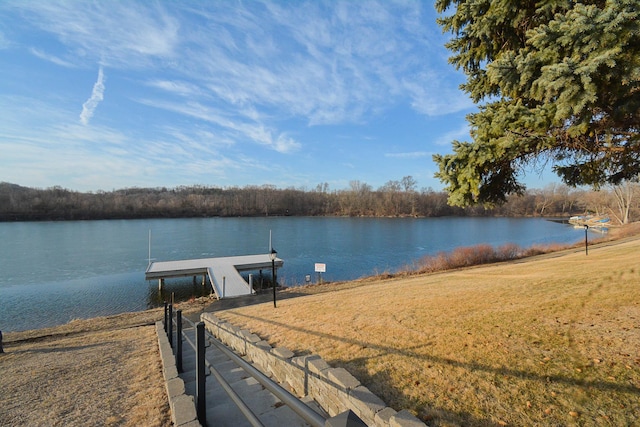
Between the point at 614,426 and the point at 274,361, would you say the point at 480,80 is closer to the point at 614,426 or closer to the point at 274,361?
the point at 614,426

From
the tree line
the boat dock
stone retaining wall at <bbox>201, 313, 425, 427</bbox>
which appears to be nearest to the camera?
stone retaining wall at <bbox>201, 313, 425, 427</bbox>

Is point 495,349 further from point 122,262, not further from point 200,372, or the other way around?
point 122,262

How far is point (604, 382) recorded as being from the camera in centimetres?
312

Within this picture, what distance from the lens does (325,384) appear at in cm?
329

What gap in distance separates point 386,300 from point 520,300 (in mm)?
2900

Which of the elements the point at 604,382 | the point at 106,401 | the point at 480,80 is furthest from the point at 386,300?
the point at 106,401

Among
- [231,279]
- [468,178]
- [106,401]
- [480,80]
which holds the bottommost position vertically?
[231,279]

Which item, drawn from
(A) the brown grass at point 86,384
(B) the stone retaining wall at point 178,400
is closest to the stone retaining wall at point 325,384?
(B) the stone retaining wall at point 178,400

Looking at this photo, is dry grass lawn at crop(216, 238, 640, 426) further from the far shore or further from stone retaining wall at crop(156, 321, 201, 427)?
stone retaining wall at crop(156, 321, 201, 427)

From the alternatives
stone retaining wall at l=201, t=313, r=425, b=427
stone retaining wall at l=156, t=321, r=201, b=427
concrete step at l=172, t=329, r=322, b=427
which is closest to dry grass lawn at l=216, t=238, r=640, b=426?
stone retaining wall at l=201, t=313, r=425, b=427

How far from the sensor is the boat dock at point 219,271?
17.0 metres

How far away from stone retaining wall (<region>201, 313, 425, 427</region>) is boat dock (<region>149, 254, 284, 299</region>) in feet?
39.7

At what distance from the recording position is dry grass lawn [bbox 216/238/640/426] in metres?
2.87

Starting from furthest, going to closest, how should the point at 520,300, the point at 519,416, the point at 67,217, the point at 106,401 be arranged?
the point at 67,217 < the point at 520,300 < the point at 106,401 < the point at 519,416
